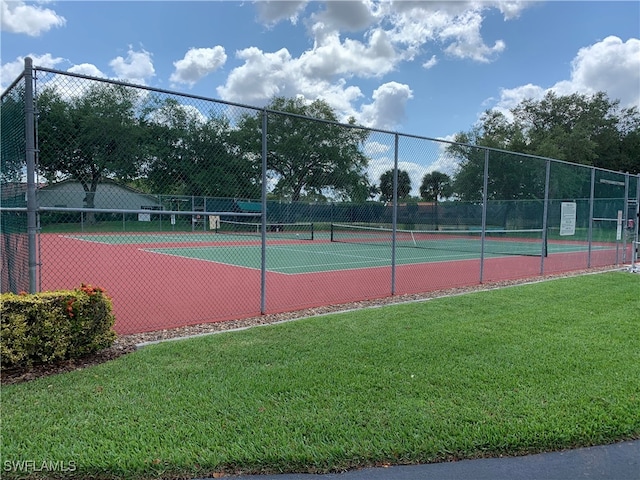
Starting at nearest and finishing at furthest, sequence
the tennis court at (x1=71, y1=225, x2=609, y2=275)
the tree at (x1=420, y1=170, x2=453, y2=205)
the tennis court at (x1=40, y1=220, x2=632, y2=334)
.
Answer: the tennis court at (x1=40, y1=220, x2=632, y2=334) < the tree at (x1=420, y1=170, x2=453, y2=205) < the tennis court at (x1=71, y1=225, x2=609, y2=275)

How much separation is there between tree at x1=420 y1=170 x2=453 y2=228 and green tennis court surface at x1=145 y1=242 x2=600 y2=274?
10.3 ft

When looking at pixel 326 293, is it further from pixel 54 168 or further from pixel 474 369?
pixel 54 168

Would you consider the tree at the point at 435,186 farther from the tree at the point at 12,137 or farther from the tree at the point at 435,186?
the tree at the point at 12,137

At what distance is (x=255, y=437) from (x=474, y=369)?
2.24 m

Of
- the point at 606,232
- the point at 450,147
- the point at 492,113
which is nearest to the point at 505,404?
the point at 450,147

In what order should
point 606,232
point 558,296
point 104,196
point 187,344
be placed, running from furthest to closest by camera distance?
point 606,232
point 558,296
point 104,196
point 187,344

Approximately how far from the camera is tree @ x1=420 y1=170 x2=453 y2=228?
30.7 feet

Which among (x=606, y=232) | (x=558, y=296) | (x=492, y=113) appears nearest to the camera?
(x=558, y=296)

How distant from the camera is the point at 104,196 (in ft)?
17.6

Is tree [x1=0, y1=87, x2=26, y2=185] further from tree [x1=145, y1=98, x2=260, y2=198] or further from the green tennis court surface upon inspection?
the green tennis court surface

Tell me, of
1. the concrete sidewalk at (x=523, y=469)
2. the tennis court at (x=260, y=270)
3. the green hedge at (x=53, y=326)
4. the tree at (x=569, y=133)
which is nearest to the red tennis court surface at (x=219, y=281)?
the tennis court at (x=260, y=270)

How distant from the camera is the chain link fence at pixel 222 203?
4.93 m

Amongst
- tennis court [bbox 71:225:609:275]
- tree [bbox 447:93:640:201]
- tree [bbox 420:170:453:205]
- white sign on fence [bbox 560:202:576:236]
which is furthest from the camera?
tree [bbox 447:93:640:201]

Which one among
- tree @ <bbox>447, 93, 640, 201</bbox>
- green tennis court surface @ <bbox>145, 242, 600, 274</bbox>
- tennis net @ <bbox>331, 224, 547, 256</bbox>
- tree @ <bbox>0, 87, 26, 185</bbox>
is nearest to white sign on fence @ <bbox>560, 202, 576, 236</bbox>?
tennis net @ <bbox>331, 224, 547, 256</bbox>
